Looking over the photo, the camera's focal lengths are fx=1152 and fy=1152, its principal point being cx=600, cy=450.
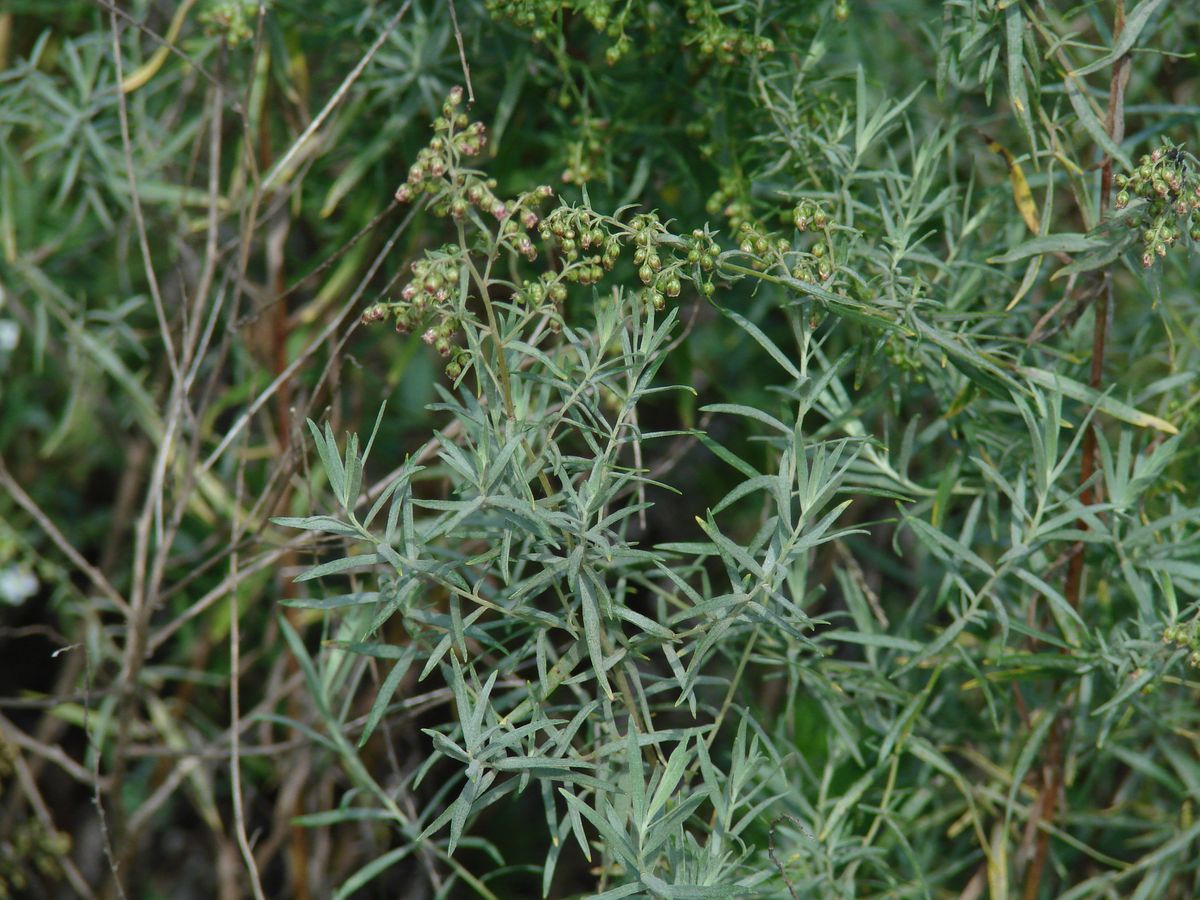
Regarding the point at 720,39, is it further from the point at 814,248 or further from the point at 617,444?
the point at 617,444

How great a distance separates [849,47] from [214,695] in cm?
123

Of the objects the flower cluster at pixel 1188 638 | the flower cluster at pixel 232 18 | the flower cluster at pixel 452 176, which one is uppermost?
the flower cluster at pixel 232 18

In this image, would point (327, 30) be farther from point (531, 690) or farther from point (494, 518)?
point (531, 690)

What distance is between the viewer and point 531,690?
2.55 ft

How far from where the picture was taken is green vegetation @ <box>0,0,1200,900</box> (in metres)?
0.77

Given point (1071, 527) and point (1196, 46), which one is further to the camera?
point (1196, 46)

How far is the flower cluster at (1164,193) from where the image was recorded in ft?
2.50

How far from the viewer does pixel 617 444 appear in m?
0.78

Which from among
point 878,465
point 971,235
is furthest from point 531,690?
point 971,235

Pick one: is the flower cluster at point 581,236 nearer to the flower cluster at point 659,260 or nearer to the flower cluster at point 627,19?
the flower cluster at point 659,260

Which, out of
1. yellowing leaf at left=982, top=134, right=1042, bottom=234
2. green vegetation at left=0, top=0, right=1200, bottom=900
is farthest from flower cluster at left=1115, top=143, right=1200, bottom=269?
yellowing leaf at left=982, top=134, right=1042, bottom=234

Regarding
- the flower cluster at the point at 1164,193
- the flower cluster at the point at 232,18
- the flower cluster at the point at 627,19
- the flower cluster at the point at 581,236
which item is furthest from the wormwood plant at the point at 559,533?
the flower cluster at the point at 232,18

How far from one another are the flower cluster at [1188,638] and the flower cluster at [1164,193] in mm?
262

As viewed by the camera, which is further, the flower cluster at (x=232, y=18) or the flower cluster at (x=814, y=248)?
the flower cluster at (x=232, y=18)
